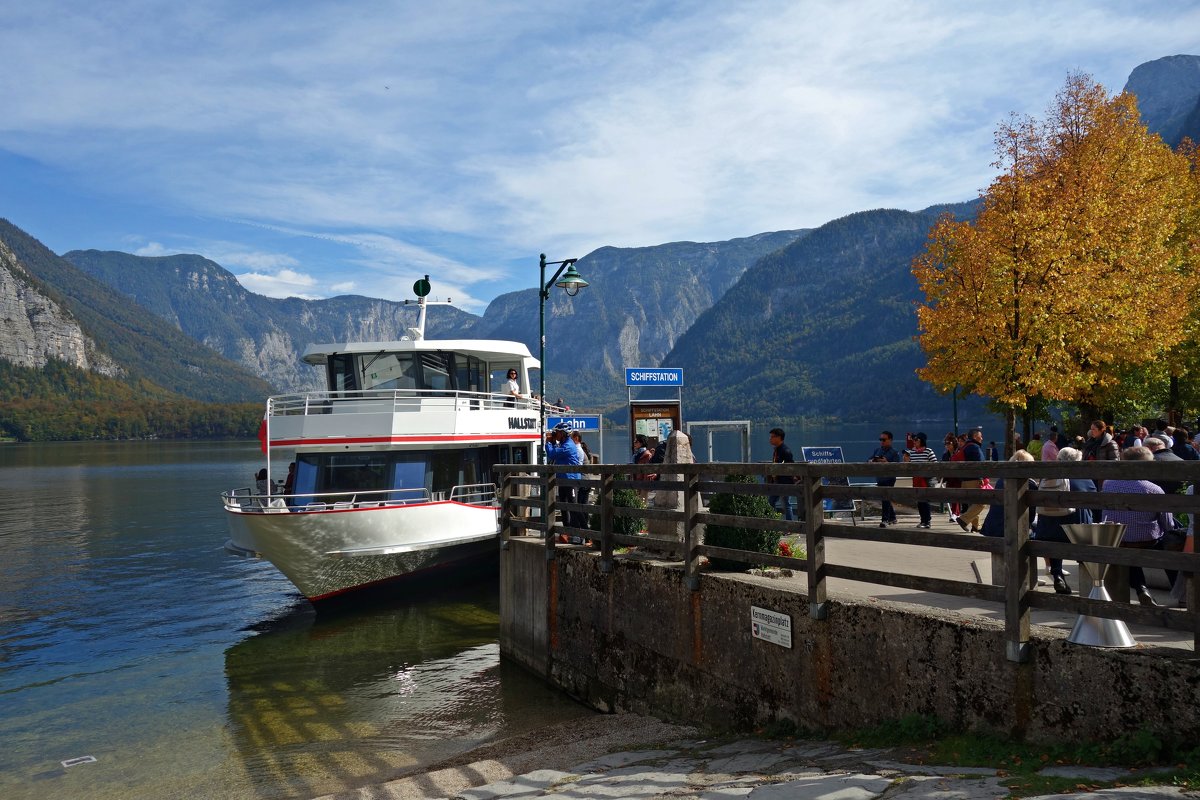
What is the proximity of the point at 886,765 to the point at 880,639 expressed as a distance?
3.87 feet

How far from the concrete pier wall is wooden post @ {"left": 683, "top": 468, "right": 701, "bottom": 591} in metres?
0.12

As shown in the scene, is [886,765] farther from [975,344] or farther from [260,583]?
[260,583]

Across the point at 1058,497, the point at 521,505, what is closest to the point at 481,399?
the point at 521,505

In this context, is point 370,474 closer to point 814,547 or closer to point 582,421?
point 582,421

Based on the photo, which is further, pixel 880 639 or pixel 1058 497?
pixel 880 639

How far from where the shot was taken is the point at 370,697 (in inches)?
515

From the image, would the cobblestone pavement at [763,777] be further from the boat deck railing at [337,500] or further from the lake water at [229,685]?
the boat deck railing at [337,500]

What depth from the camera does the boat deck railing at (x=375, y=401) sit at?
1811 cm

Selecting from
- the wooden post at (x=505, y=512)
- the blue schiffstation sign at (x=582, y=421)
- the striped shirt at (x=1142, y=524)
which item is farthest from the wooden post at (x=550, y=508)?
the blue schiffstation sign at (x=582, y=421)

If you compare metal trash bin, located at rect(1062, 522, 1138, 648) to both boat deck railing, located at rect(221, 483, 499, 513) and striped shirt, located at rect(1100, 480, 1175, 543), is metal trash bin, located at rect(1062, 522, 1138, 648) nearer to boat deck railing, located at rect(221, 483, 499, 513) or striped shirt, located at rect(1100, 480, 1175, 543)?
striped shirt, located at rect(1100, 480, 1175, 543)

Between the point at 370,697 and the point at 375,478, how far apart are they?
6.07m

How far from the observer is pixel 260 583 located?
2519 centimetres

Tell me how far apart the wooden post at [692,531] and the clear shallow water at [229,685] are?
325 cm

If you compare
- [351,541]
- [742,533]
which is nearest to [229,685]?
[351,541]
